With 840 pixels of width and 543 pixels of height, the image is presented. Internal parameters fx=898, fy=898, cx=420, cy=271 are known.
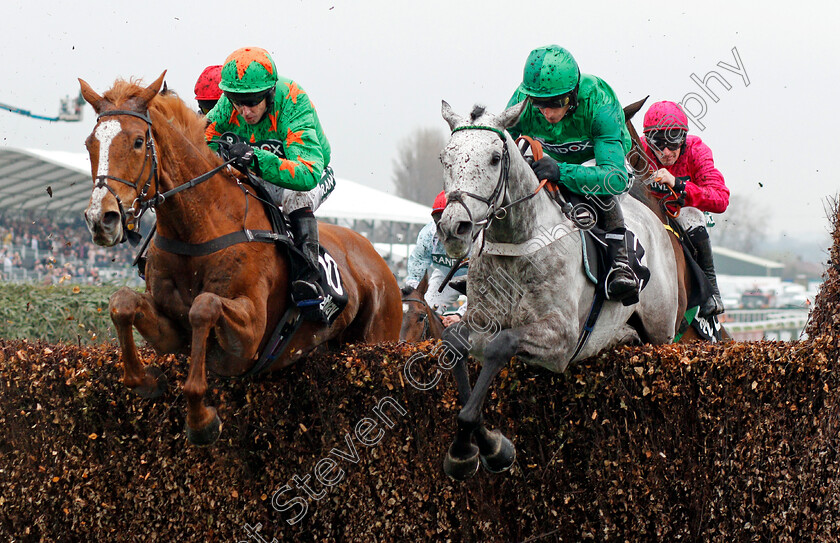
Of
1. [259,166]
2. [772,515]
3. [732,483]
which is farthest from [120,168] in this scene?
[772,515]

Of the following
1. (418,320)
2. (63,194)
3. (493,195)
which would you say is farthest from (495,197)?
(63,194)

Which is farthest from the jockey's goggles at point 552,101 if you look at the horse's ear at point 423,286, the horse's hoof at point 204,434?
the horse's ear at point 423,286

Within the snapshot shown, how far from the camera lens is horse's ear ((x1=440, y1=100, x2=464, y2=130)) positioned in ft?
14.5

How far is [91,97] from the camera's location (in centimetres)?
441

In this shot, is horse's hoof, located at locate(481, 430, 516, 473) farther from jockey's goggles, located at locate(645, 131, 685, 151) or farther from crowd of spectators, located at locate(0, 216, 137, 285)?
crowd of spectators, located at locate(0, 216, 137, 285)

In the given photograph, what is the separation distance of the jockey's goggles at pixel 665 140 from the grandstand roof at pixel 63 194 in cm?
1456

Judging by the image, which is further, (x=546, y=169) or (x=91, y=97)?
(x=546, y=169)

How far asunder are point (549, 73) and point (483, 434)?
1.95m

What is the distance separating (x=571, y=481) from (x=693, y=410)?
73 cm

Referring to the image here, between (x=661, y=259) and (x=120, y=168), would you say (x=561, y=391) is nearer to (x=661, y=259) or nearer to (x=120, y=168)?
(x=661, y=259)

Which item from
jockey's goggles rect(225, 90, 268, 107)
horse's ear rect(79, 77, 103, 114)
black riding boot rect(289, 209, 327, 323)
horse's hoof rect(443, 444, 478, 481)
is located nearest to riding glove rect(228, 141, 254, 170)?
jockey's goggles rect(225, 90, 268, 107)

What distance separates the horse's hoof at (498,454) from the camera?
443 centimetres

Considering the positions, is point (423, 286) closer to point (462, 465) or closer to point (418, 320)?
point (418, 320)

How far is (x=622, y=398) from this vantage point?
4605mm
